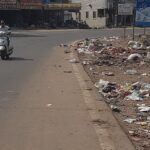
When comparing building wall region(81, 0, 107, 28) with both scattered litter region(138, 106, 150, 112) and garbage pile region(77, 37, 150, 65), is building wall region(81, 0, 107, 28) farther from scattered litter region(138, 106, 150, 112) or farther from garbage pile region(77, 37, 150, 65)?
scattered litter region(138, 106, 150, 112)

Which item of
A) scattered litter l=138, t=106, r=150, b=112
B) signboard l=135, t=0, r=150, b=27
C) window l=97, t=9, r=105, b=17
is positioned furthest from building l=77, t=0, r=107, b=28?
scattered litter l=138, t=106, r=150, b=112

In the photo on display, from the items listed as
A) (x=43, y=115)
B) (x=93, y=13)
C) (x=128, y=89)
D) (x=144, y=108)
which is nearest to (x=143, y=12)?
(x=128, y=89)

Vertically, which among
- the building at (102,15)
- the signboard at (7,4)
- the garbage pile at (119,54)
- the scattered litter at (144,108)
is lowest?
the building at (102,15)

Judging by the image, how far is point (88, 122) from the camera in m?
10.3

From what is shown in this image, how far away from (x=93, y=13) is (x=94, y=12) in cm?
38

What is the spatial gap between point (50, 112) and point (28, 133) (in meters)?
2.02

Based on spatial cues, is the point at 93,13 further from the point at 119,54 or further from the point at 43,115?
the point at 43,115

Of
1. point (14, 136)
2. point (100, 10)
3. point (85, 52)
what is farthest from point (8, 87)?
point (100, 10)

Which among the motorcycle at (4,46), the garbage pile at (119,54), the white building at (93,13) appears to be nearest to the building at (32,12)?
the white building at (93,13)

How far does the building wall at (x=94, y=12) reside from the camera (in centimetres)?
10056

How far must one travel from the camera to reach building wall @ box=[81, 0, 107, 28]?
330 ft

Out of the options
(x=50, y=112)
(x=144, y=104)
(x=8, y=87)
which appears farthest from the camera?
(x=8, y=87)

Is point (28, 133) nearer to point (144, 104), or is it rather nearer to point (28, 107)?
point (28, 107)

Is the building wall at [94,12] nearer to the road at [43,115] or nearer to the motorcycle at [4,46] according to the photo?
the motorcycle at [4,46]
